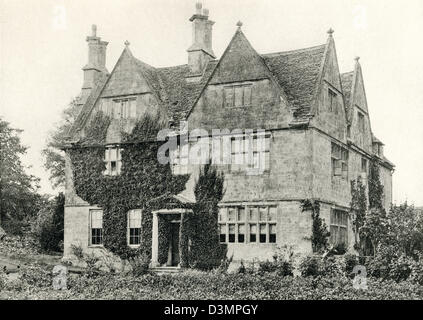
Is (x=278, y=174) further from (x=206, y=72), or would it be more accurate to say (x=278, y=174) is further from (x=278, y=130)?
(x=206, y=72)

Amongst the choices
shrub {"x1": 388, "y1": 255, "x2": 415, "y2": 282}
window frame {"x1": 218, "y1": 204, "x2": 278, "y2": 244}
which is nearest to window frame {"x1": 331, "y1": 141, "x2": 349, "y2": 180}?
window frame {"x1": 218, "y1": 204, "x2": 278, "y2": 244}

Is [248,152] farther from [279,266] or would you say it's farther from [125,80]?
[125,80]

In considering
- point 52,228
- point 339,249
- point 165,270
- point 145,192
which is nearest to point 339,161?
point 339,249

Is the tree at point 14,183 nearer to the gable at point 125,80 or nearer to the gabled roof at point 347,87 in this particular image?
the gable at point 125,80

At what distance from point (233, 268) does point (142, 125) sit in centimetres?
829

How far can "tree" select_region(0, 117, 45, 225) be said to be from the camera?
1722 inches

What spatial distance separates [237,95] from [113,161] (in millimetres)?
7244

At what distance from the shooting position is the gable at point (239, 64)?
2691 centimetres

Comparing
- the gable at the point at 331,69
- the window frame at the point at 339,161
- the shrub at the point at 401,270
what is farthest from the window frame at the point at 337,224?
the shrub at the point at 401,270

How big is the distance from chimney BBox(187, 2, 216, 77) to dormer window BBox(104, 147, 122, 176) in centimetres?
549

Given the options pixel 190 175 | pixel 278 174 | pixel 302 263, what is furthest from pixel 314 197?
pixel 190 175

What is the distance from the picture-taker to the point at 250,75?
27.0 m

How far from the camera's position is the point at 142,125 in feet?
96.4

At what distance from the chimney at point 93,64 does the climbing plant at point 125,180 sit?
158 inches
